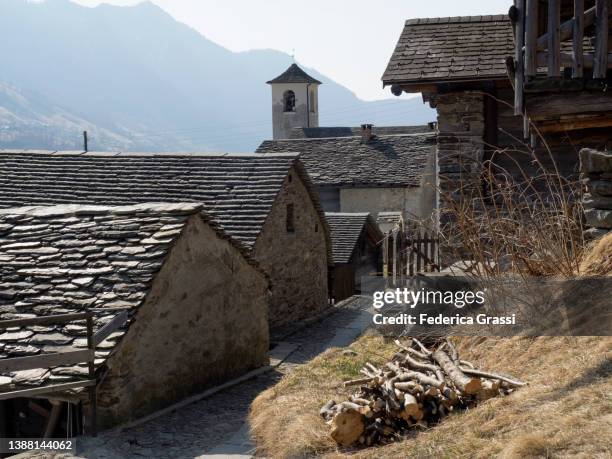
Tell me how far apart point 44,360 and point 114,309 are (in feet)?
4.42

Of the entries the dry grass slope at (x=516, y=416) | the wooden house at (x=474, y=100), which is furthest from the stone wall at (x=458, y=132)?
the dry grass slope at (x=516, y=416)

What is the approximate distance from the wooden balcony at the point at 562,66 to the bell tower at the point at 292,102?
47963 mm

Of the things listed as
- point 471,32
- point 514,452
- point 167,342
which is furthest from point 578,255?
point 471,32

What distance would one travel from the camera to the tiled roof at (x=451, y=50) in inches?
471

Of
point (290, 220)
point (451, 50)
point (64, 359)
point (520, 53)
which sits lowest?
point (64, 359)

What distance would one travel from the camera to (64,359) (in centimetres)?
888

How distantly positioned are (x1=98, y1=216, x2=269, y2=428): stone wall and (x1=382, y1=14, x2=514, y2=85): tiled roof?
3826mm

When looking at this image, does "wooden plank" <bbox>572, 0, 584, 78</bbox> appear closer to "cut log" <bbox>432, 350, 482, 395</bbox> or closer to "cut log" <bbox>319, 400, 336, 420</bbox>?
"cut log" <bbox>432, 350, 482, 395</bbox>

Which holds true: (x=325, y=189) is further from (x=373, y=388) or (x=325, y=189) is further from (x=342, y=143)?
(x=373, y=388)

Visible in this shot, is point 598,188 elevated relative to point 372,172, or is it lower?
lower

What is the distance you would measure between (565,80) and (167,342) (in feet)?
19.7

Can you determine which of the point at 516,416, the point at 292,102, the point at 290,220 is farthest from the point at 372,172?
the point at 292,102

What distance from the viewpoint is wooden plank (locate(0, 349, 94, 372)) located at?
8.54 meters

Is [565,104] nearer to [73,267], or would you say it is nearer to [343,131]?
[73,267]
